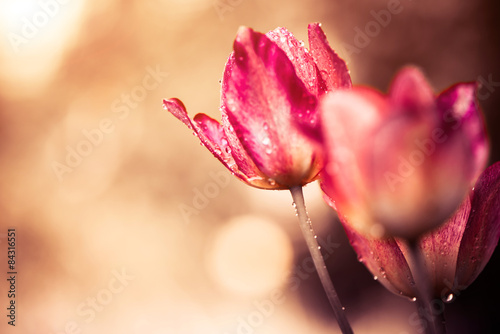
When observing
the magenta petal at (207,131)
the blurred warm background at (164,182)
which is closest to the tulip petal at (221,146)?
the magenta petal at (207,131)

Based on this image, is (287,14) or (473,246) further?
(287,14)

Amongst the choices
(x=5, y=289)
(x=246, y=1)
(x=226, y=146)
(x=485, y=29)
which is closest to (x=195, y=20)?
(x=246, y=1)

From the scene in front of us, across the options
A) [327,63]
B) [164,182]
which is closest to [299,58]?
[327,63]

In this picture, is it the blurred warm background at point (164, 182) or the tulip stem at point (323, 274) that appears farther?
the blurred warm background at point (164, 182)

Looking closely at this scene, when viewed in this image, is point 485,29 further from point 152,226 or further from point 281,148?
point 281,148

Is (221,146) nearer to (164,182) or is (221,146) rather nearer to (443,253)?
(443,253)

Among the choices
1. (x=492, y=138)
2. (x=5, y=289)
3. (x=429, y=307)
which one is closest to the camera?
(x=429, y=307)

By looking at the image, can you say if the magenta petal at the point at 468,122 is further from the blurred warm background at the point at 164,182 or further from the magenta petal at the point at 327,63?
the blurred warm background at the point at 164,182

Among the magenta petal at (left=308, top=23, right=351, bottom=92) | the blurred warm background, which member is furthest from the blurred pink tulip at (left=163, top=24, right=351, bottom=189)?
the blurred warm background
